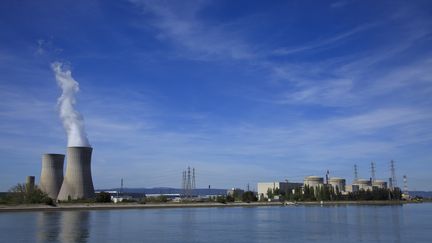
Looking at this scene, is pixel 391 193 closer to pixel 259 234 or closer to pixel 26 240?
pixel 259 234

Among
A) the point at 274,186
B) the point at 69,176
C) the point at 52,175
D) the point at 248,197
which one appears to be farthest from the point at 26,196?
the point at 274,186

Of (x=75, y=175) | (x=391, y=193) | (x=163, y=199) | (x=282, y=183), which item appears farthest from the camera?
(x=282, y=183)

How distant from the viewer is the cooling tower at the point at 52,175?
52594mm

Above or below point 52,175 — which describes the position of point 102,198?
below

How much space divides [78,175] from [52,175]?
21.9ft

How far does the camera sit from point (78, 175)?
4862cm

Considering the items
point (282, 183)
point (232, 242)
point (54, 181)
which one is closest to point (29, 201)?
point (54, 181)

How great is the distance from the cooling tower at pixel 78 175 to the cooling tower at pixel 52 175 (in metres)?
2.77

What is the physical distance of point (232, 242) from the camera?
20562 mm

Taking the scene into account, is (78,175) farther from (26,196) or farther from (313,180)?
(313,180)

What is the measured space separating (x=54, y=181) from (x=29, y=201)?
332cm

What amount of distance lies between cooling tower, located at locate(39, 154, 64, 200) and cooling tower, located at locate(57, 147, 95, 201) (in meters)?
2.77

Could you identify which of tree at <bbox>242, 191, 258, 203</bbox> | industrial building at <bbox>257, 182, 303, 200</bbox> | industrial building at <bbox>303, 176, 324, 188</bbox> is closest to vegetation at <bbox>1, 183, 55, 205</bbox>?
tree at <bbox>242, 191, 258, 203</bbox>

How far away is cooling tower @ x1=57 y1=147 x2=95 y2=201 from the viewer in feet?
157
